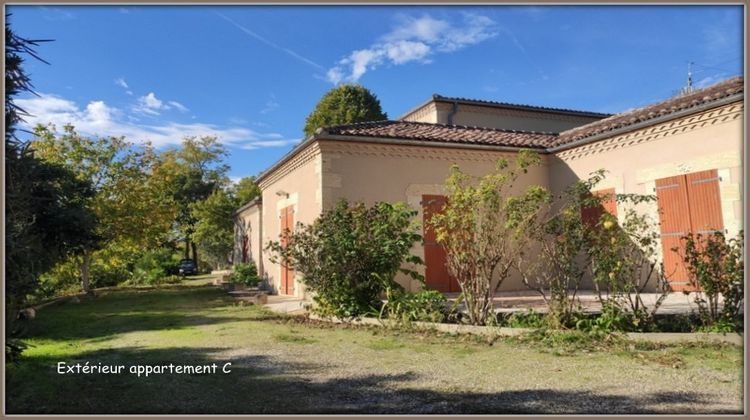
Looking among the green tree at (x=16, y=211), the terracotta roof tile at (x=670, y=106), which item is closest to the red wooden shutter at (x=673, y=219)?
the terracotta roof tile at (x=670, y=106)

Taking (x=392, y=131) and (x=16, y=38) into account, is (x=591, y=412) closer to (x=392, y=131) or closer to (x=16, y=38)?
(x=16, y=38)

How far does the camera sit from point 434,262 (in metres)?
10.6

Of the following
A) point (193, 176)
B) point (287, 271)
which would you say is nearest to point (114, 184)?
point (287, 271)

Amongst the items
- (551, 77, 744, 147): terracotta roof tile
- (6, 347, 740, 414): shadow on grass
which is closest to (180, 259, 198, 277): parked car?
(551, 77, 744, 147): terracotta roof tile

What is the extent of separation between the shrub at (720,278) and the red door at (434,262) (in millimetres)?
5334

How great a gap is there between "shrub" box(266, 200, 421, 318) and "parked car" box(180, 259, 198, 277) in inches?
1005

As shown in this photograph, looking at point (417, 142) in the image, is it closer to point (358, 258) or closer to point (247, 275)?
point (358, 258)

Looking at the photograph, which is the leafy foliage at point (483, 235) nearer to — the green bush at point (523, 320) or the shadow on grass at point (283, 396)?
the green bush at point (523, 320)

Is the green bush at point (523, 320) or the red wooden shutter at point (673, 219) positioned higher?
the red wooden shutter at point (673, 219)

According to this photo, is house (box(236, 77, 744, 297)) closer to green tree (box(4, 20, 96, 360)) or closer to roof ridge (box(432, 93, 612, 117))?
roof ridge (box(432, 93, 612, 117))

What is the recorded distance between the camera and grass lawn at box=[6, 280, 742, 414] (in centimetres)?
361

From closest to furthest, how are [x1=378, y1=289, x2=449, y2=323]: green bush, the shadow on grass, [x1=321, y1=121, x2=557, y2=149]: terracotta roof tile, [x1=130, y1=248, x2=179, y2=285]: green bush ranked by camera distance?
the shadow on grass
[x1=378, y1=289, x2=449, y2=323]: green bush
[x1=321, y1=121, x2=557, y2=149]: terracotta roof tile
[x1=130, y1=248, x2=179, y2=285]: green bush

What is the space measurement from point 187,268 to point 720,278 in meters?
31.0

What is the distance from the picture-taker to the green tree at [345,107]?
2530 cm
